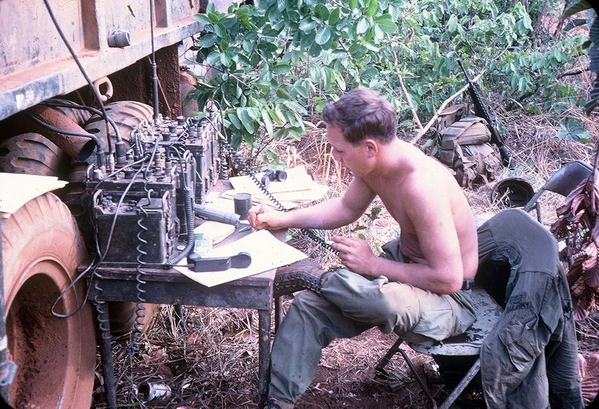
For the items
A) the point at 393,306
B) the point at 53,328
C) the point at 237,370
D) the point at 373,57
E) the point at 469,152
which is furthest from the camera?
the point at 373,57

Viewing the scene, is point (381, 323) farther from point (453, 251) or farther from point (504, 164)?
point (504, 164)

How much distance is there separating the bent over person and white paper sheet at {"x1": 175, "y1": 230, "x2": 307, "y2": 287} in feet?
0.69

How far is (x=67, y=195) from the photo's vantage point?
3.15 meters

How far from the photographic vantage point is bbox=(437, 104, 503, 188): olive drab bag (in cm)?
701

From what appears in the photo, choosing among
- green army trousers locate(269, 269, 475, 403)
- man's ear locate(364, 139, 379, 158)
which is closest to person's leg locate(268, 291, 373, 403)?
green army trousers locate(269, 269, 475, 403)

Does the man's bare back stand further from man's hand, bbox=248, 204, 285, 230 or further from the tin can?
the tin can

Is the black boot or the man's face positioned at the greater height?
the man's face

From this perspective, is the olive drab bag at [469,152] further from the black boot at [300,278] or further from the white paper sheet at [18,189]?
the white paper sheet at [18,189]

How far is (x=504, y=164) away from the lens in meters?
7.55

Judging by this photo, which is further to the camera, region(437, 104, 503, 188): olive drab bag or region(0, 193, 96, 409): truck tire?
region(437, 104, 503, 188): olive drab bag

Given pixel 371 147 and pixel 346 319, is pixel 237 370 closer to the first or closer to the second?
pixel 346 319

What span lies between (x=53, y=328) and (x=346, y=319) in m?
1.25

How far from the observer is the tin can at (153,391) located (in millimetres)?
3590

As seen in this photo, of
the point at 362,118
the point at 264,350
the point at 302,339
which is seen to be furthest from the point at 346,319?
the point at 362,118
